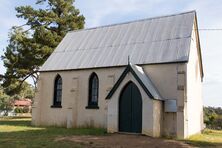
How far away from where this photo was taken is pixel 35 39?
4197cm

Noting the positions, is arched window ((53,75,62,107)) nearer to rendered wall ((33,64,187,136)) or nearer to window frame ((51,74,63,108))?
window frame ((51,74,63,108))

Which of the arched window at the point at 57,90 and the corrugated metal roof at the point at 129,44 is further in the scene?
the arched window at the point at 57,90

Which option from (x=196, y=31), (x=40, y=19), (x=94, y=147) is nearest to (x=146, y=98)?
(x=94, y=147)

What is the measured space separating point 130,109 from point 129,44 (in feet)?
21.8

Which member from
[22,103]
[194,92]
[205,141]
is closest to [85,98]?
[194,92]

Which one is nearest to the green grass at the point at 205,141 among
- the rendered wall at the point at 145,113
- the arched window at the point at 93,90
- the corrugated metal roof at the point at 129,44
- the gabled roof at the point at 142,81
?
the rendered wall at the point at 145,113

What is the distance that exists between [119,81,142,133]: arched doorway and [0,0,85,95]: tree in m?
22.1

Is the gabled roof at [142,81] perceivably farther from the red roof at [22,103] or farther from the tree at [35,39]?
the red roof at [22,103]

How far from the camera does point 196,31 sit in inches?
985

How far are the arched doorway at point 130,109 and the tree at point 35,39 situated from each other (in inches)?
872

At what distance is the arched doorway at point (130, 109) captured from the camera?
813 inches

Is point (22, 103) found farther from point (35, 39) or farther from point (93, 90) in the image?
point (93, 90)

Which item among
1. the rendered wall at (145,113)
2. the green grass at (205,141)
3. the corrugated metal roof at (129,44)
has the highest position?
the corrugated metal roof at (129,44)

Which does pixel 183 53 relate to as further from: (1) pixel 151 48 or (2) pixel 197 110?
(2) pixel 197 110
